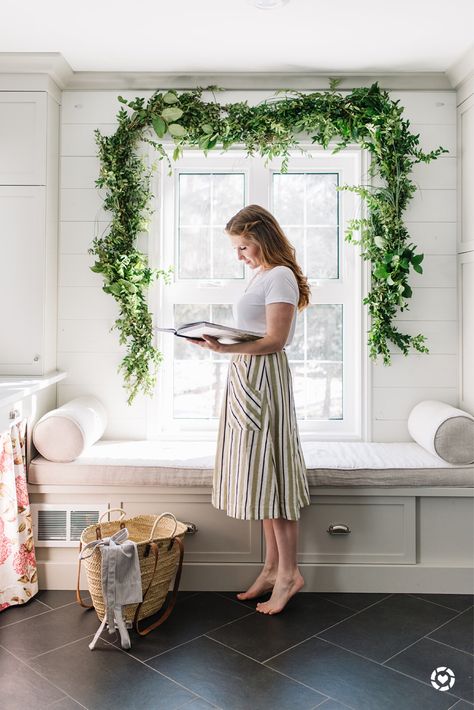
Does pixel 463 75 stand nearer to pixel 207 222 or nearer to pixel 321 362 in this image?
pixel 207 222

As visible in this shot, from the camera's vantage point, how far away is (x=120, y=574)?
2.46m

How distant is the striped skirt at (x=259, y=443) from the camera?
2609 millimetres

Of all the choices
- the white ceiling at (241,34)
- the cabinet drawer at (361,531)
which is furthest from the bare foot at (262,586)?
the white ceiling at (241,34)

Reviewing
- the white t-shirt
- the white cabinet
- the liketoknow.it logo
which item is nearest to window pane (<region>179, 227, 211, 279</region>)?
the white cabinet

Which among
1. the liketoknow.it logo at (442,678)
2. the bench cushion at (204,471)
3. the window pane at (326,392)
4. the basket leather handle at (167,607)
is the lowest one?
the liketoknow.it logo at (442,678)

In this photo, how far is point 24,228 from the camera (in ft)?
10.8

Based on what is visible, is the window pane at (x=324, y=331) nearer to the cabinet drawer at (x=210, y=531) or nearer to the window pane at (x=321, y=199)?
the window pane at (x=321, y=199)

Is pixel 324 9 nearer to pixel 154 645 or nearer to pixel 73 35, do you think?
pixel 73 35

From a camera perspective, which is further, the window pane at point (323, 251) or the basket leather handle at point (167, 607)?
the window pane at point (323, 251)

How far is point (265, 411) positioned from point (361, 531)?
832 mm

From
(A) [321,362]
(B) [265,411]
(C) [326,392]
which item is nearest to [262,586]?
(B) [265,411]

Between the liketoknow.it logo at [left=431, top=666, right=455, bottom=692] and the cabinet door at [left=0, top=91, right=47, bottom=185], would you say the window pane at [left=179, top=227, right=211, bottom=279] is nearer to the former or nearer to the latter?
the cabinet door at [left=0, top=91, right=47, bottom=185]

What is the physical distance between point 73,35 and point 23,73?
1.32 ft

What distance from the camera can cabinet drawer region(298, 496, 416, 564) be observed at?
2.99 m
